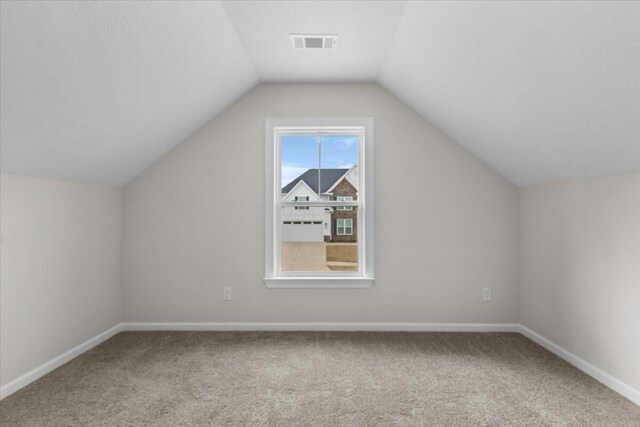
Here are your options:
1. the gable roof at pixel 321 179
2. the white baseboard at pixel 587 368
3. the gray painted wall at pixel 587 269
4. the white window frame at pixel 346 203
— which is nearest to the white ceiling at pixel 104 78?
the white window frame at pixel 346 203

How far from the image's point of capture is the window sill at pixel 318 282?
11.6ft

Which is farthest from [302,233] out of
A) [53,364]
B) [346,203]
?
[53,364]

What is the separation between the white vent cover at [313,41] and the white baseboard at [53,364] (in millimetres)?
2997

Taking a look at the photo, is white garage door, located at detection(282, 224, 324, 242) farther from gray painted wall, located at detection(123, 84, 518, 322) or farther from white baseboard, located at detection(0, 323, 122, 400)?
white baseboard, located at detection(0, 323, 122, 400)

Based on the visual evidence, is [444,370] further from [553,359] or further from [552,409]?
[553,359]

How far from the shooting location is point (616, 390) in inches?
93.1

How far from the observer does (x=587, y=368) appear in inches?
103

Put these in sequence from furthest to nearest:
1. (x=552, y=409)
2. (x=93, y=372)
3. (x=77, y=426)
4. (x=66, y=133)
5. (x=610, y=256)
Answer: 1. (x=93, y=372)
2. (x=610, y=256)
3. (x=66, y=133)
4. (x=552, y=409)
5. (x=77, y=426)

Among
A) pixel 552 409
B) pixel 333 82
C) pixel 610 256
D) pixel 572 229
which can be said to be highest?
pixel 333 82

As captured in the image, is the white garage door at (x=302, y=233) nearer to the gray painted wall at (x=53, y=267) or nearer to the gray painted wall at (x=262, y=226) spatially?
the gray painted wall at (x=262, y=226)

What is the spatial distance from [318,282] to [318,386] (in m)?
1.21

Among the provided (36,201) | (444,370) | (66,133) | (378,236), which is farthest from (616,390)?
(36,201)

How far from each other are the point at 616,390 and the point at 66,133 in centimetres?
396

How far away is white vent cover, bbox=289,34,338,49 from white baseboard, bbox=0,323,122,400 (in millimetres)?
2997
